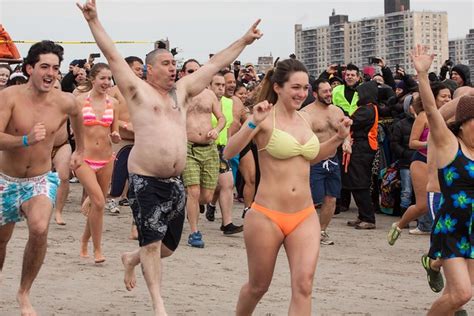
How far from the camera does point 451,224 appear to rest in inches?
279

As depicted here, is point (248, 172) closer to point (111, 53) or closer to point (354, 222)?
point (354, 222)

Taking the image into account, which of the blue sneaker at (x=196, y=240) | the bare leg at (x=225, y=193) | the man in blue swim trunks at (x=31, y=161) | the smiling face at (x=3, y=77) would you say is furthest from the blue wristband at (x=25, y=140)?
the smiling face at (x=3, y=77)

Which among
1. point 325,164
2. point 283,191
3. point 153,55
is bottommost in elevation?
point 325,164

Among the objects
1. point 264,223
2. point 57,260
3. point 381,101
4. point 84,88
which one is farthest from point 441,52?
point 264,223

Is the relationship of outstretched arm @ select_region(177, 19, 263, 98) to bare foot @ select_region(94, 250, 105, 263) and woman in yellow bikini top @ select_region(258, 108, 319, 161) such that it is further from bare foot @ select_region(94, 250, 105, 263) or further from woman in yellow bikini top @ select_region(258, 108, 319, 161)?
bare foot @ select_region(94, 250, 105, 263)

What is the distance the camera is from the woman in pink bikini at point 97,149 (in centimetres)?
1033

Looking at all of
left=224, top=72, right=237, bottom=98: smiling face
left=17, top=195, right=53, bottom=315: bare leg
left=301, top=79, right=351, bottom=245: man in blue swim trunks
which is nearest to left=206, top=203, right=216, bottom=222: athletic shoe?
left=224, top=72, right=237, bottom=98: smiling face

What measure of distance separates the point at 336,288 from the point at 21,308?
3111 millimetres

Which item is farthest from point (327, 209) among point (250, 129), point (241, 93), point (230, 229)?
point (250, 129)

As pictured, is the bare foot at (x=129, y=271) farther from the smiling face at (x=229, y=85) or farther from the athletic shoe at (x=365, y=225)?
the smiling face at (x=229, y=85)

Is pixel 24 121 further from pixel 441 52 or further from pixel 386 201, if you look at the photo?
pixel 441 52

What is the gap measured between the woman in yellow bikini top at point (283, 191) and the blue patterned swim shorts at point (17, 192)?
1.75 metres

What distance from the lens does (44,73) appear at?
792 centimetres

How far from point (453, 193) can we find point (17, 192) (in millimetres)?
3366
